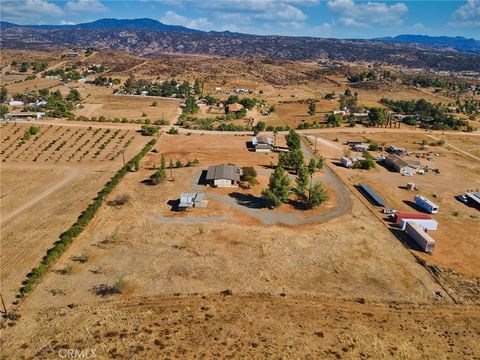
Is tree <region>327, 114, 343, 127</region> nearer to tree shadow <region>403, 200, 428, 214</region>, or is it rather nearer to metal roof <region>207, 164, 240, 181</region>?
metal roof <region>207, 164, 240, 181</region>

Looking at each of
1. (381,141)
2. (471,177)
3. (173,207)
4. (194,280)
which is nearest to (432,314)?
(194,280)

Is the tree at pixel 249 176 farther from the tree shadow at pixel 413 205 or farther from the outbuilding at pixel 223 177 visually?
the tree shadow at pixel 413 205

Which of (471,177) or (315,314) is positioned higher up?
(471,177)

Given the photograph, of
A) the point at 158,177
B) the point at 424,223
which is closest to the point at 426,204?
the point at 424,223

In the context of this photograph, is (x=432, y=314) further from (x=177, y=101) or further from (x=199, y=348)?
(x=177, y=101)

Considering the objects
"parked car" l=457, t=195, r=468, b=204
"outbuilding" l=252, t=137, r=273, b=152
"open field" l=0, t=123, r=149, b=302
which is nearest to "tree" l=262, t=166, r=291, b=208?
"open field" l=0, t=123, r=149, b=302

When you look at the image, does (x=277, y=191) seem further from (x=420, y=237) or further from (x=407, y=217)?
(x=420, y=237)

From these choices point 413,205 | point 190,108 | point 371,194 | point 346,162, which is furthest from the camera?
point 190,108
